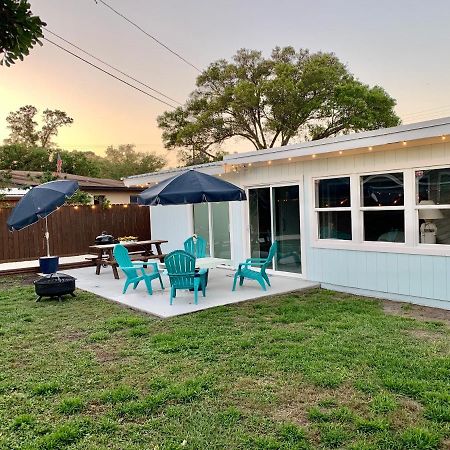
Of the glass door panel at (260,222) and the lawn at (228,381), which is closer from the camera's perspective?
the lawn at (228,381)

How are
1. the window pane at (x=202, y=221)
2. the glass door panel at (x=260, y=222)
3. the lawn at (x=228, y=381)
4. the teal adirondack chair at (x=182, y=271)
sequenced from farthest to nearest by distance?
the window pane at (x=202, y=221)
the glass door panel at (x=260, y=222)
the teal adirondack chair at (x=182, y=271)
the lawn at (x=228, y=381)

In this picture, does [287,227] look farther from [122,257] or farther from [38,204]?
[38,204]

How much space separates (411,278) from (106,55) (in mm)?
13609

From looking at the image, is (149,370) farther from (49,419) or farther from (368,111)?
(368,111)

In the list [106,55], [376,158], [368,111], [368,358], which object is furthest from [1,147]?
[368,358]

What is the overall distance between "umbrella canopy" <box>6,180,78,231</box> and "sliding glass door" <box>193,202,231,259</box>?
358cm

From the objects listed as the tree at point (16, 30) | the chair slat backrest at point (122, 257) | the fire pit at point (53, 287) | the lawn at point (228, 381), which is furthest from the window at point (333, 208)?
the tree at point (16, 30)

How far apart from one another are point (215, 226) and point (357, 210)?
13.4ft

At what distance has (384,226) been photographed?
709cm

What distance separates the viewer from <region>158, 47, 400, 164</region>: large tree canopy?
2523 cm

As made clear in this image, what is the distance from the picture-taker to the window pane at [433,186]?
626 centimetres

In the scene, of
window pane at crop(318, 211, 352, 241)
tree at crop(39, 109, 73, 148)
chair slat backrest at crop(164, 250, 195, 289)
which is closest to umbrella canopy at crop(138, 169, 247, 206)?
chair slat backrest at crop(164, 250, 195, 289)

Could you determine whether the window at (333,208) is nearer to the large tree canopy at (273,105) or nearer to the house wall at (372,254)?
the house wall at (372,254)

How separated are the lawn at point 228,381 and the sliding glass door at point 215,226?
420 cm
